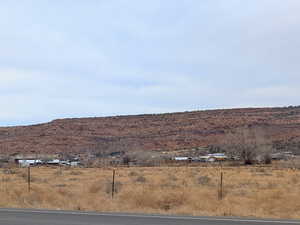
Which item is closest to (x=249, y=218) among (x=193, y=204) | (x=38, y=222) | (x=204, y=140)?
(x=193, y=204)

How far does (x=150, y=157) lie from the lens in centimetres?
7150

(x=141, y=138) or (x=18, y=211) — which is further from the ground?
(x=141, y=138)

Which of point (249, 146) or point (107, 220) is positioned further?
point (249, 146)

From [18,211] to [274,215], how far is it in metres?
8.75

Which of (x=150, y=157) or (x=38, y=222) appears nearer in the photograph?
(x=38, y=222)

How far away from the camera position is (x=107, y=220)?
614 inches

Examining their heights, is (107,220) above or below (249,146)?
below

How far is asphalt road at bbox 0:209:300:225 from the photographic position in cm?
1486

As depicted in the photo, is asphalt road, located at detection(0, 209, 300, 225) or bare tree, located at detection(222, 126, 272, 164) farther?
bare tree, located at detection(222, 126, 272, 164)

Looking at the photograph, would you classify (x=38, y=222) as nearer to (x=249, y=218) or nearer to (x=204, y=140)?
(x=249, y=218)

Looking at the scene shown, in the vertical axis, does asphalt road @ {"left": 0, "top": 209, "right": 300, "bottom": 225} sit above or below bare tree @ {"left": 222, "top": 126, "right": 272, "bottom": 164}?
below

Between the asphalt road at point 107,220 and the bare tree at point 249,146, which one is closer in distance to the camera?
the asphalt road at point 107,220

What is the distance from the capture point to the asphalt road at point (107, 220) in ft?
48.8

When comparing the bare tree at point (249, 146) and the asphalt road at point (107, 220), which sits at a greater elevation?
the bare tree at point (249, 146)
